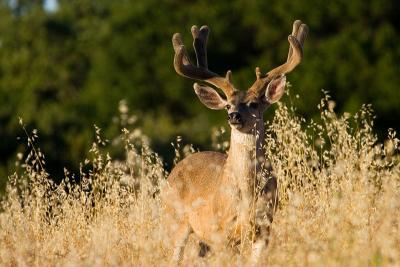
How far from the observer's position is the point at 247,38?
4869cm

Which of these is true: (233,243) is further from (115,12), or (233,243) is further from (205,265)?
(115,12)

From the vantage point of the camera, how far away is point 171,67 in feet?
154

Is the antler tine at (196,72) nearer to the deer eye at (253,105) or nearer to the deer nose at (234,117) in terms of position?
the deer eye at (253,105)

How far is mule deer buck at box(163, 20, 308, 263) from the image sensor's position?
8.82 metres

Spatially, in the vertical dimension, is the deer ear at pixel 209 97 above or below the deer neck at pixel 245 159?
above

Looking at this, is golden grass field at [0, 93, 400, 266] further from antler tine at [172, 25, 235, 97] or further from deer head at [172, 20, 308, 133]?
antler tine at [172, 25, 235, 97]

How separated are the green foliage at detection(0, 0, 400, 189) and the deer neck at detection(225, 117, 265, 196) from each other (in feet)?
73.4

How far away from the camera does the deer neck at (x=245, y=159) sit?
9094 millimetres

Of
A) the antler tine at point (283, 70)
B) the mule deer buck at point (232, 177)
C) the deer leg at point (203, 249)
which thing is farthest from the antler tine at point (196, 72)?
the deer leg at point (203, 249)

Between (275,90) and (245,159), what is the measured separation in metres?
0.83

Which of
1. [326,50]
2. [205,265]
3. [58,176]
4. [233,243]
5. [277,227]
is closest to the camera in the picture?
[205,265]

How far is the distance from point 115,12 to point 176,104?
249 inches

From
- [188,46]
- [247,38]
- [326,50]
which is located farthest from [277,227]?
[247,38]

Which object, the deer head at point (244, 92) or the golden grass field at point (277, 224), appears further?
the deer head at point (244, 92)
